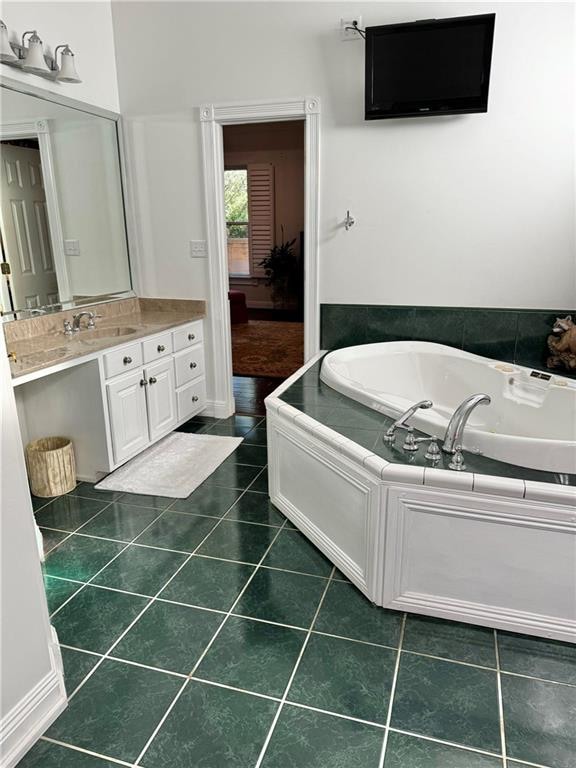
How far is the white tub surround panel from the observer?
1.78 m

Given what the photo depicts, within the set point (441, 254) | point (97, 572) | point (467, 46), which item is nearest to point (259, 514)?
point (97, 572)

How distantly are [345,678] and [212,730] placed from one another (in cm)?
44

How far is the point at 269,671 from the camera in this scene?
1742mm

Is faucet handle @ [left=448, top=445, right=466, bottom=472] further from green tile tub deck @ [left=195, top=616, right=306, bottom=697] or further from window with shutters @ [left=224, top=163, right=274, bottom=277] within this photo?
window with shutters @ [left=224, top=163, right=274, bottom=277]

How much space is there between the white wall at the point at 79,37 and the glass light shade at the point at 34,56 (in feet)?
0.29

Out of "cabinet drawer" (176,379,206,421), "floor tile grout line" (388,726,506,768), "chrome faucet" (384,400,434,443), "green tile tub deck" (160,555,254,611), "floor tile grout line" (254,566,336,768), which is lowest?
"floor tile grout line" (388,726,506,768)

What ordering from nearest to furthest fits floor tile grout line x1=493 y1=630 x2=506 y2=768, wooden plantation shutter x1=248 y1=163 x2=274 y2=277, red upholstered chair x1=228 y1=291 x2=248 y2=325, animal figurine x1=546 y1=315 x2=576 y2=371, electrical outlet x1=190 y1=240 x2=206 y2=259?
floor tile grout line x1=493 y1=630 x2=506 y2=768 < animal figurine x1=546 y1=315 x2=576 y2=371 < electrical outlet x1=190 y1=240 x2=206 y2=259 < red upholstered chair x1=228 y1=291 x2=248 y2=325 < wooden plantation shutter x1=248 y1=163 x2=274 y2=277

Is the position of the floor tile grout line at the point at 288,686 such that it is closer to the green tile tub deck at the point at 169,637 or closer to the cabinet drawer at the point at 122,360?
the green tile tub deck at the point at 169,637

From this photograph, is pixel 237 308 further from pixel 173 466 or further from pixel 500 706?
pixel 500 706

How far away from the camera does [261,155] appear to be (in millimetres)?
8508

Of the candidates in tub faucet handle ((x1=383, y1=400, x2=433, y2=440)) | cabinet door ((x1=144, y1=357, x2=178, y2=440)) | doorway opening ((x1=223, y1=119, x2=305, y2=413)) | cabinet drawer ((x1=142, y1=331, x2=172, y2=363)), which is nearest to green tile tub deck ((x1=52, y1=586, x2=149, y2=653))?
tub faucet handle ((x1=383, y1=400, x2=433, y2=440))

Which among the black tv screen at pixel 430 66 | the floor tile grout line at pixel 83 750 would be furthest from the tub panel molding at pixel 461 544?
the black tv screen at pixel 430 66

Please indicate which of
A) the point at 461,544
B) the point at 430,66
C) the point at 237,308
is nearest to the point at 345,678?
the point at 461,544

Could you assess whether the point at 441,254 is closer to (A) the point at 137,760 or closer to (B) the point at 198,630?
(B) the point at 198,630
